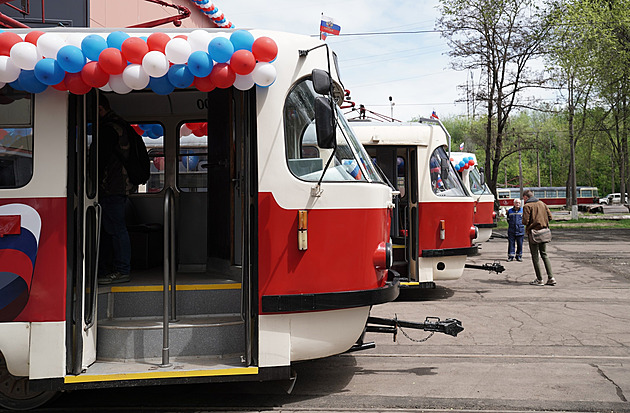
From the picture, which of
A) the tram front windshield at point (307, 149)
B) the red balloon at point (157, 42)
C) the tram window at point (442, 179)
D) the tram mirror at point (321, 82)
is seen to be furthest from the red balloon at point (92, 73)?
the tram window at point (442, 179)

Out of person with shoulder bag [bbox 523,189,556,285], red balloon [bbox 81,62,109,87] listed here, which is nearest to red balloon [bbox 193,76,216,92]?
red balloon [bbox 81,62,109,87]

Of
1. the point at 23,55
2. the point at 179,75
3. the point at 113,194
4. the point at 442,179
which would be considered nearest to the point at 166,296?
the point at 113,194

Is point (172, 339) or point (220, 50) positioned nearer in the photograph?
point (220, 50)

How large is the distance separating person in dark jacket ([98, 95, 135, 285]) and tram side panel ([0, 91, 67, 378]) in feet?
2.59

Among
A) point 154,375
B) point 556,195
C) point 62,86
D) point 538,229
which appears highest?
point 62,86

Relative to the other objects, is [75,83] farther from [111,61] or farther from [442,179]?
[442,179]

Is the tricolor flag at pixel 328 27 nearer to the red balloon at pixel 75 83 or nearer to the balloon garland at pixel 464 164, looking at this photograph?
the red balloon at pixel 75 83

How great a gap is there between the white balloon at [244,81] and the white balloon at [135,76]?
0.68 meters

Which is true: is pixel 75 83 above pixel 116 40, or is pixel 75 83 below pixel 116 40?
below

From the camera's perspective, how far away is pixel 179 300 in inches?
211

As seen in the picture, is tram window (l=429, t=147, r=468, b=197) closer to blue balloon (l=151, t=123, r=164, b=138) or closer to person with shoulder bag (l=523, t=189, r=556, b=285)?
person with shoulder bag (l=523, t=189, r=556, b=285)

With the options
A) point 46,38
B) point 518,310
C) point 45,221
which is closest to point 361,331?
point 45,221

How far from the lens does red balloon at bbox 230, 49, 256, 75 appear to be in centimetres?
466

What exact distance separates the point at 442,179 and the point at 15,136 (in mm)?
7377
